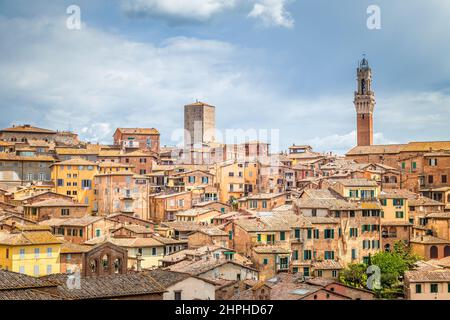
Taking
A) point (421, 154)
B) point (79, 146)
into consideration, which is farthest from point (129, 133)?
point (421, 154)

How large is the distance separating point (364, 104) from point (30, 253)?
2617 inches

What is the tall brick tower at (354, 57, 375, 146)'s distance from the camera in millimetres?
88375

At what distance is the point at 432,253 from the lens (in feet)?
138

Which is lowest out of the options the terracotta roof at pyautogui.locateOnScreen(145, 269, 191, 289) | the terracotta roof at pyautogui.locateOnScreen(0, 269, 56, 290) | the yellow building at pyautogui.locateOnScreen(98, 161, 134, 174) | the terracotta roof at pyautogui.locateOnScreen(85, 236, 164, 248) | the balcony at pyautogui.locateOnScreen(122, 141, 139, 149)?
the terracotta roof at pyautogui.locateOnScreen(145, 269, 191, 289)

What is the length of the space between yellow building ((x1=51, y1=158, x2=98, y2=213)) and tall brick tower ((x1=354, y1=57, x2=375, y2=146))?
46911mm

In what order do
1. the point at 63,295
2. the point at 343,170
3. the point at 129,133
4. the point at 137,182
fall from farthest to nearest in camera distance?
the point at 129,133 < the point at 343,170 < the point at 137,182 < the point at 63,295

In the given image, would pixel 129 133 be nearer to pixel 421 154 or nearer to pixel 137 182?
pixel 137 182

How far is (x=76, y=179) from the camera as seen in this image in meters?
51.2

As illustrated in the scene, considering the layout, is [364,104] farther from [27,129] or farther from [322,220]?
[322,220]

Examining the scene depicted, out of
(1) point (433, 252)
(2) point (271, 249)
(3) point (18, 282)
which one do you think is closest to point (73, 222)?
(2) point (271, 249)

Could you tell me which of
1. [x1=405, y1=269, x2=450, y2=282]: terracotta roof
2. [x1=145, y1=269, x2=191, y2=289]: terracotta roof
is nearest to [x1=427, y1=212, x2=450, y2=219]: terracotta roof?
[x1=405, y1=269, x2=450, y2=282]: terracotta roof

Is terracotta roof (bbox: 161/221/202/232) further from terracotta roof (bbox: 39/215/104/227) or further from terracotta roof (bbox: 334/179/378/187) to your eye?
terracotta roof (bbox: 334/179/378/187)

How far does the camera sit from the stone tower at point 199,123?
3206 inches
